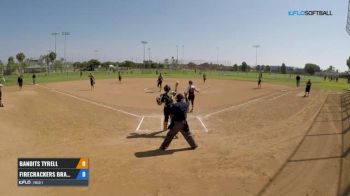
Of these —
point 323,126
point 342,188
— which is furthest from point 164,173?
point 323,126

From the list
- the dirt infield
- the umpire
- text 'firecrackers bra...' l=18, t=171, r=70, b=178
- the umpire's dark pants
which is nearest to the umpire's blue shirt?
the umpire

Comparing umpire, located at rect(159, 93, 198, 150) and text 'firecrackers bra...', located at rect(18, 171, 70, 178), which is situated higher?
umpire, located at rect(159, 93, 198, 150)

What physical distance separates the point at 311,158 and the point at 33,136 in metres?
9.70

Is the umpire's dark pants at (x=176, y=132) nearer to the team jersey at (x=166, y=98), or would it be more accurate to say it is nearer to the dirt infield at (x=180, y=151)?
the dirt infield at (x=180, y=151)

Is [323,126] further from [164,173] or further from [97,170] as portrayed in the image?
[97,170]

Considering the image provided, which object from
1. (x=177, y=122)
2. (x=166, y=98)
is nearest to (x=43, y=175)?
(x=177, y=122)
